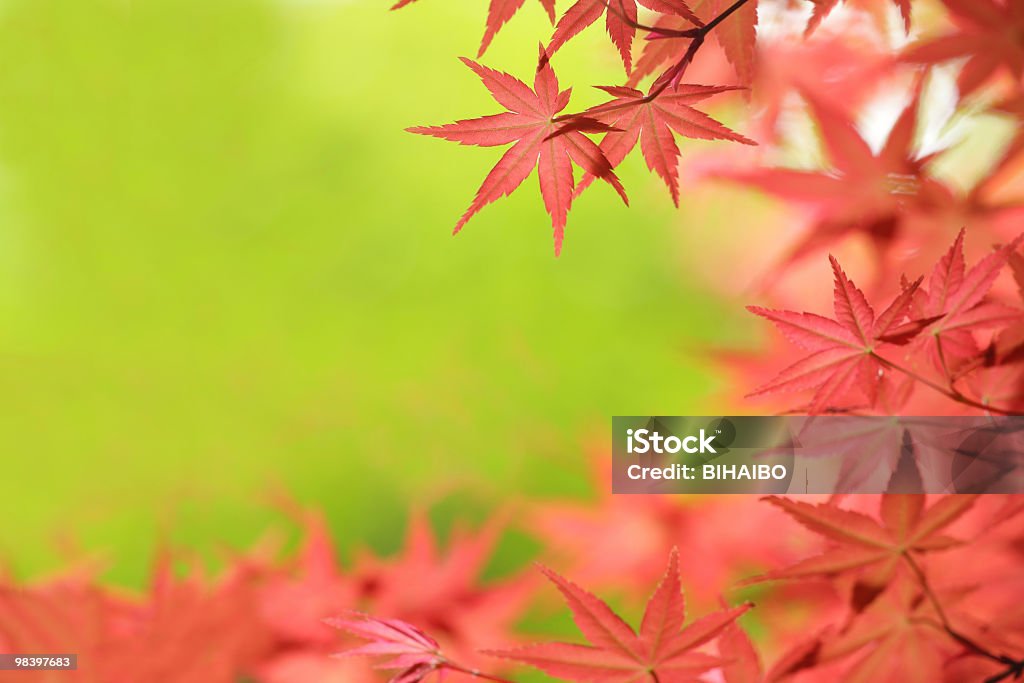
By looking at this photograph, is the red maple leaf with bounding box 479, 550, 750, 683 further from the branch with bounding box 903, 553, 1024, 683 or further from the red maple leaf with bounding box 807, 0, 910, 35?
the red maple leaf with bounding box 807, 0, 910, 35

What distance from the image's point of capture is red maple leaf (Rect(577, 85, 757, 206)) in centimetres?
35

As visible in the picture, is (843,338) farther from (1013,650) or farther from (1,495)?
(1,495)

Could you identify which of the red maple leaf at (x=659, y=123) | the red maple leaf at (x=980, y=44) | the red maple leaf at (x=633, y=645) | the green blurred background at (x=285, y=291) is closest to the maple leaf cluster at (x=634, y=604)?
the red maple leaf at (x=633, y=645)

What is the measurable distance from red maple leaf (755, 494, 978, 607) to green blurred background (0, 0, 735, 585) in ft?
3.97

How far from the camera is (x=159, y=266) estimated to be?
5.91 feet

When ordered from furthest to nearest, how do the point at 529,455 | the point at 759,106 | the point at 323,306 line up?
the point at 323,306, the point at 529,455, the point at 759,106

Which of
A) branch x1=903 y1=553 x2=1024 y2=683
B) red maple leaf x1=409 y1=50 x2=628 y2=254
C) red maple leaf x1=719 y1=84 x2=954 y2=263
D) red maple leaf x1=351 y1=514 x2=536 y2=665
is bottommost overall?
branch x1=903 y1=553 x2=1024 y2=683

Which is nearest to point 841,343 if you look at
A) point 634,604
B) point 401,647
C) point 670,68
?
point 670,68

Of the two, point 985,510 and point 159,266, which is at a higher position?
point 159,266

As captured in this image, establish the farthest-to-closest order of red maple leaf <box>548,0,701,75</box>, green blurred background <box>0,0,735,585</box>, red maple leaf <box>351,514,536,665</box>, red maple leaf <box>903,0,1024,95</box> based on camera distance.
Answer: green blurred background <box>0,0,735,585</box>
red maple leaf <box>351,514,536,665</box>
red maple leaf <box>903,0,1024,95</box>
red maple leaf <box>548,0,701,75</box>

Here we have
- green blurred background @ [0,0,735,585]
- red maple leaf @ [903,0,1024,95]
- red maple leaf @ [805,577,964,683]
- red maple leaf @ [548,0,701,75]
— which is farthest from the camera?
green blurred background @ [0,0,735,585]

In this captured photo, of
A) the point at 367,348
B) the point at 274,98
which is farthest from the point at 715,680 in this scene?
the point at 274,98

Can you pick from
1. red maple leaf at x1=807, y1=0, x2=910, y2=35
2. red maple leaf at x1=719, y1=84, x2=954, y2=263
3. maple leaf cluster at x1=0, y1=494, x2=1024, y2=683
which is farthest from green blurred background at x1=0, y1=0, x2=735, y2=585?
red maple leaf at x1=807, y1=0, x2=910, y2=35

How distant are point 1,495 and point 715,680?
1.75 m
